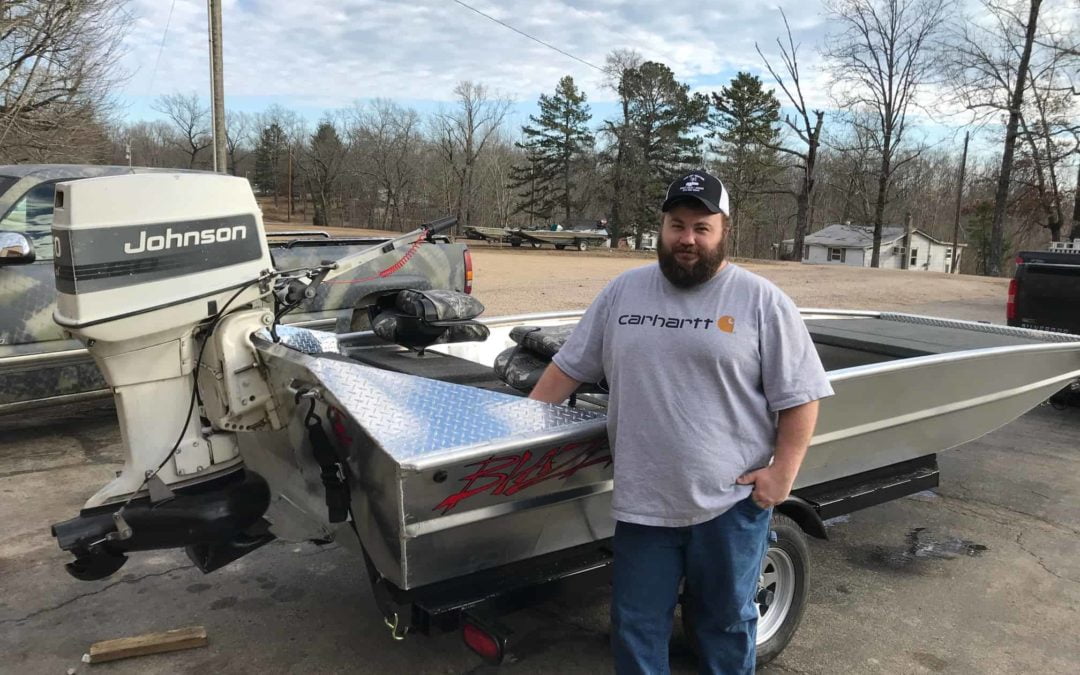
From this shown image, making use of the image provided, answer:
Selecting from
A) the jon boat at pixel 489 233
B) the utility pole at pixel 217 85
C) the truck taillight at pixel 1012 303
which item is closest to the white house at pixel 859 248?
the jon boat at pixel 489 233

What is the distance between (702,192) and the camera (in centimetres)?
215

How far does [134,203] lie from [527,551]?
64.9 inches

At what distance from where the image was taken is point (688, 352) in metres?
2.10

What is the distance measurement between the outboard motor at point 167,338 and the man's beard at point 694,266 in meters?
1.37

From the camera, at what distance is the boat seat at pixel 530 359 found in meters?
3.15

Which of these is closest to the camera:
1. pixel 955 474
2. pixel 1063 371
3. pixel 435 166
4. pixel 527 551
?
pixel 527 551

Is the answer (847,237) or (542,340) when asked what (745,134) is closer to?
(847,237)

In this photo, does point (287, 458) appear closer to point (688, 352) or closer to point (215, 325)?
point (215, 325)

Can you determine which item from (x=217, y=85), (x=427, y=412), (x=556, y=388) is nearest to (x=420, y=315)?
(x=556, y=388)

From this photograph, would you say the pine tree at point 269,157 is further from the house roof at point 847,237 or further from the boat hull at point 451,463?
the boat hull at point 451,463

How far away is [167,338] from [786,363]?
1905 mm

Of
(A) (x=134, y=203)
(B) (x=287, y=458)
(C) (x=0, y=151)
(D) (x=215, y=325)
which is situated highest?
(C) (x=0, y=151)

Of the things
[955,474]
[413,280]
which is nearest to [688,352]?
[955,474]

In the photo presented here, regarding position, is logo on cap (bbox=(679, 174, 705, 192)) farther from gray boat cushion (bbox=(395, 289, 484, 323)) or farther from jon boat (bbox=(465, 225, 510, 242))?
jon boat (bbox=(465, 225, 510, 242))
